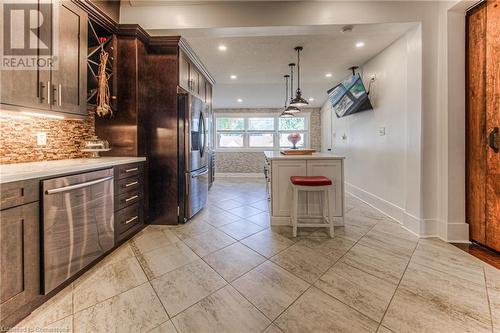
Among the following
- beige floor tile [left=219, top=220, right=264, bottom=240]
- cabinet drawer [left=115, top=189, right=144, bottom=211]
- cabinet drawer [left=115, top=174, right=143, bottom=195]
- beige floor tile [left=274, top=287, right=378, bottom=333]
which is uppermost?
cabinet drawer [left=115, top=174, right=143, bottom=195]

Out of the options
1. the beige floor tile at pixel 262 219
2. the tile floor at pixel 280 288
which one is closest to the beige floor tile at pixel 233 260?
the tile floor at pixel 280 288

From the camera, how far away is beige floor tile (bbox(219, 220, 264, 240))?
8.05 ft

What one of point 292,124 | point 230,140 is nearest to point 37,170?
point 230,140

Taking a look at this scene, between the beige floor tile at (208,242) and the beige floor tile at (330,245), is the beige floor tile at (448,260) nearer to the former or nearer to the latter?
the beige floor tile at (330,245)

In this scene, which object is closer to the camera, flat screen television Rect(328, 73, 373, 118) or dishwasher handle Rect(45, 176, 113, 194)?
dishwasher handle Rect(45, 176, 113, 194)

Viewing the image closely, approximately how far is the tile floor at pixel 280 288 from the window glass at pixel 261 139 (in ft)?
16.5

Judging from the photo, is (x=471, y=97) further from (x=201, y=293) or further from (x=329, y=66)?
(x=201, y=293)

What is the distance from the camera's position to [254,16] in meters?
2.38

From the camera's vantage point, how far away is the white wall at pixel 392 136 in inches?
95.0

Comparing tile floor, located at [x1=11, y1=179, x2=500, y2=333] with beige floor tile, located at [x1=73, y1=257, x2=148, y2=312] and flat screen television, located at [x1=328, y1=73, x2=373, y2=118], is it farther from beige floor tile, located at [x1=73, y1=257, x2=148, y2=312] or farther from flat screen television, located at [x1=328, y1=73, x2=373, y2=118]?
flat screen television, located at [x1=328, y1=73, x2=373, y2=118]

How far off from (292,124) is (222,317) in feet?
21.7

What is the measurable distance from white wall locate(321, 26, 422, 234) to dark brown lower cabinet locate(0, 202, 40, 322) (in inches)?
137

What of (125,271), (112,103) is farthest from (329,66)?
(125,271)

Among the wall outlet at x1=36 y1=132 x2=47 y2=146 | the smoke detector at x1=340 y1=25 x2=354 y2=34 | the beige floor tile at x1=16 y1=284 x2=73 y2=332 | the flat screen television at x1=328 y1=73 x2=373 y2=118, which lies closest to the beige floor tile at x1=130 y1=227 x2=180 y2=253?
the beige floor tile at x1=16 y1=284 x2=73 y2=332
